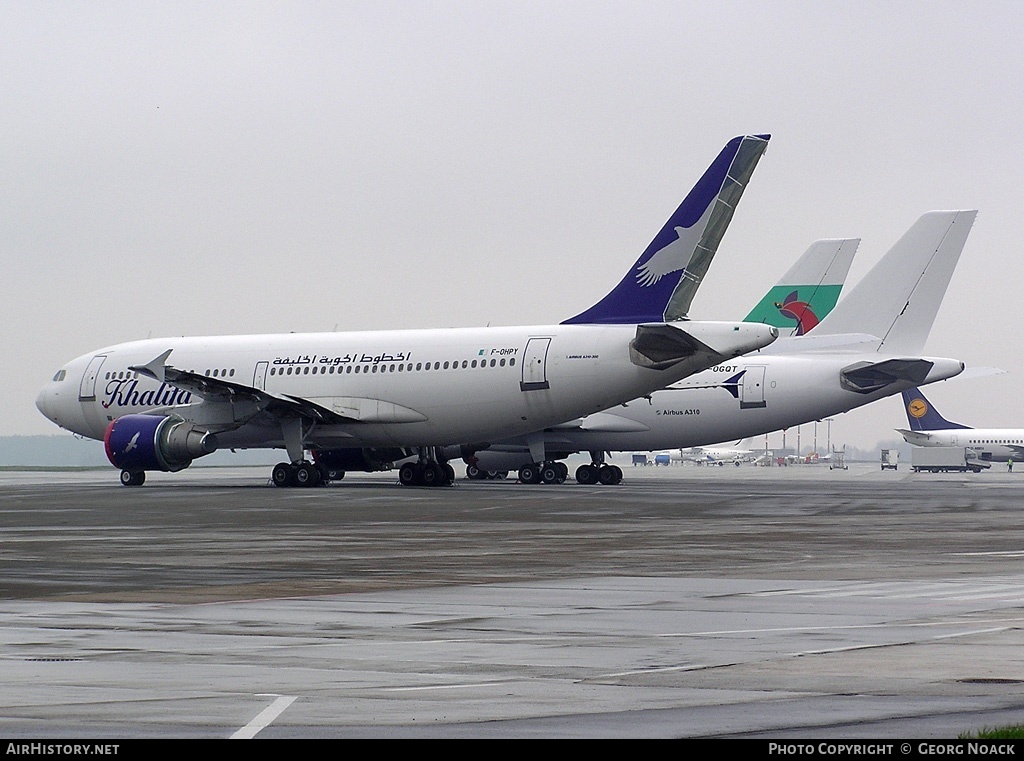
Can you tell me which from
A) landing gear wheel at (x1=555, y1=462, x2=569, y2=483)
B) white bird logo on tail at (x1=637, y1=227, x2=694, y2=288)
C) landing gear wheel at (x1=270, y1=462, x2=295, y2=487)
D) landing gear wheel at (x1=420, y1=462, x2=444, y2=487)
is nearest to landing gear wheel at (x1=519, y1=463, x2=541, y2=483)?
landing gear wheel at (x1=555, y1=462, x2=569, y2=483)

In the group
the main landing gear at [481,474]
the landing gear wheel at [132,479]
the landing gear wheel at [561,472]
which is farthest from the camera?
the main landing gear at [481,474]

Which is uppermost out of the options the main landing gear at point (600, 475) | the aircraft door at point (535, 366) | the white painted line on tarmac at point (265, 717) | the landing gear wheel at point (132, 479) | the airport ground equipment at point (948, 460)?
the aircraft door at point (535, 366)

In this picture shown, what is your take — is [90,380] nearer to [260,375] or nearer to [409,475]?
[260,375]

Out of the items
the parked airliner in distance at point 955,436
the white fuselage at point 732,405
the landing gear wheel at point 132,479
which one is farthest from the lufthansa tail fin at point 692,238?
the parked airliner in distance at point 955,436

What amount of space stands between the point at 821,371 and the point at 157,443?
2213cm

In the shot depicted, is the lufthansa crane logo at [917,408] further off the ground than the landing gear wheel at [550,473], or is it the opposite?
the lufthansa crane logo at [917,408]

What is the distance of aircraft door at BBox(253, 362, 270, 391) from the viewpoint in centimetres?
4997

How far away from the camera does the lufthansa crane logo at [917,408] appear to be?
451 feet

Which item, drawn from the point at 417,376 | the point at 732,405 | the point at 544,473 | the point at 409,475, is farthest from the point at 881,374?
the point at 409,475

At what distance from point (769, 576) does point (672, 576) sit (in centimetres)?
112

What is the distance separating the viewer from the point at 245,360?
50.8 metres

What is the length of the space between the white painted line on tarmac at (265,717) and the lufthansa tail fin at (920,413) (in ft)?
436

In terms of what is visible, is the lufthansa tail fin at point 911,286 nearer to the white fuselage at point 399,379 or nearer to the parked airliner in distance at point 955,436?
the white fuselage at point 399,379

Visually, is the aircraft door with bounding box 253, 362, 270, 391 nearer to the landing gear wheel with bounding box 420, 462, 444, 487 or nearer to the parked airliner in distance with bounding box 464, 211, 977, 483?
the landing gear wheel with bounding box 420, 462, 444, 487
